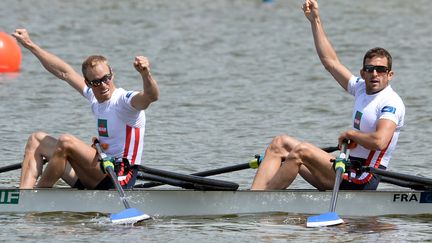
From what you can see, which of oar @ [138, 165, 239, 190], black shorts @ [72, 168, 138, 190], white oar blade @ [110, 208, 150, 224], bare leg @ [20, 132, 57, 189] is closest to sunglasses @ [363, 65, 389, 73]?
oar @ [138, 165, 239, 190]

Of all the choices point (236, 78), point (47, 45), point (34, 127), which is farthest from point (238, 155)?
point (47, 45)

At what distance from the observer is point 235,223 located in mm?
11047

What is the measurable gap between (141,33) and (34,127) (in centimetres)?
1178

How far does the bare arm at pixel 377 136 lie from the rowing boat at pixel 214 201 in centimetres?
50

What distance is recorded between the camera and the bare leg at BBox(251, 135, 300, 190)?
36.9ft

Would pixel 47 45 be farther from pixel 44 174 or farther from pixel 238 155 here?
pixel 44 174

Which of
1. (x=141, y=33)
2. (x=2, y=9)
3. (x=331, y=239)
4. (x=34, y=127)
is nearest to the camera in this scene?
(x=331, y=239)

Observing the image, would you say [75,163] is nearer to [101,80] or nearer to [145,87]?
[101,80]

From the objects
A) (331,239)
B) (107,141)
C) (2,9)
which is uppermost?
(2,9)

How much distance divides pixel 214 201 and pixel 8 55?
11657 mm

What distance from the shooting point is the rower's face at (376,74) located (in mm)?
11031

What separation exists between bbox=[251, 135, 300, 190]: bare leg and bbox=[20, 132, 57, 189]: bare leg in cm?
196

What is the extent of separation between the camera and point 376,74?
11094mm

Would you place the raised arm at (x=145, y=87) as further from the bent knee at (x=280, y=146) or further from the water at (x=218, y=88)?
the bent knee at (x=280, y=146)
